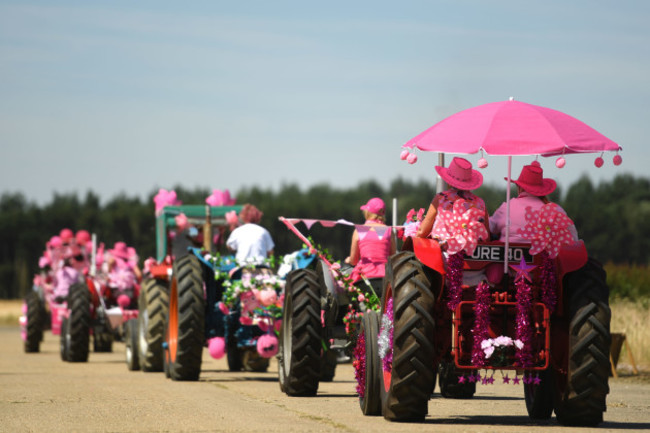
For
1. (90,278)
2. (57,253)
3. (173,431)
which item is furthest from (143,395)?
(57,253)

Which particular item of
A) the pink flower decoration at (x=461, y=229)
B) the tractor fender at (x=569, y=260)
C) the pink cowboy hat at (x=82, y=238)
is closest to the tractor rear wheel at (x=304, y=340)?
the pink flower decoration at (x=461, y=229)

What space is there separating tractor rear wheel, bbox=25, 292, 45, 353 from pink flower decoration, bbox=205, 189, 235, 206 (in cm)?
755

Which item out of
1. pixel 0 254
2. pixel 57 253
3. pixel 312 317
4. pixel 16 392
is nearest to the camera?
pixel 312 317

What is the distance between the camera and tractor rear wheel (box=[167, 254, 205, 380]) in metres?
16.8

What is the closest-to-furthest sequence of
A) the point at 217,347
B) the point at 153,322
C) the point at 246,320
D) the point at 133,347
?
the point at 246,320
the point at 217,347
the point at 153,322
the point at 133,347

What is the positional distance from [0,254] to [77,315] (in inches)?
2242

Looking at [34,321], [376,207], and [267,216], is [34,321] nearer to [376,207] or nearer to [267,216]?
[376,207]

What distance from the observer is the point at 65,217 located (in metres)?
81.1

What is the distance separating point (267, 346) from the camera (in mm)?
16766

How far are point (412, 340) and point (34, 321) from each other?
62.7 feet

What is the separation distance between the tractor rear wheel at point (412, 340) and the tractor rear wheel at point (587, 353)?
110 centimetres

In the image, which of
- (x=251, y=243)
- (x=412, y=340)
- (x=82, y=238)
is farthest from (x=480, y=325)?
(x=82, y=238)

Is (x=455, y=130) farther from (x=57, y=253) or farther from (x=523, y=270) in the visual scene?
(x=57, y=253)

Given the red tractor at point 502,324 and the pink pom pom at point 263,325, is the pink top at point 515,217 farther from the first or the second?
the pink pom pom at point 263,325
